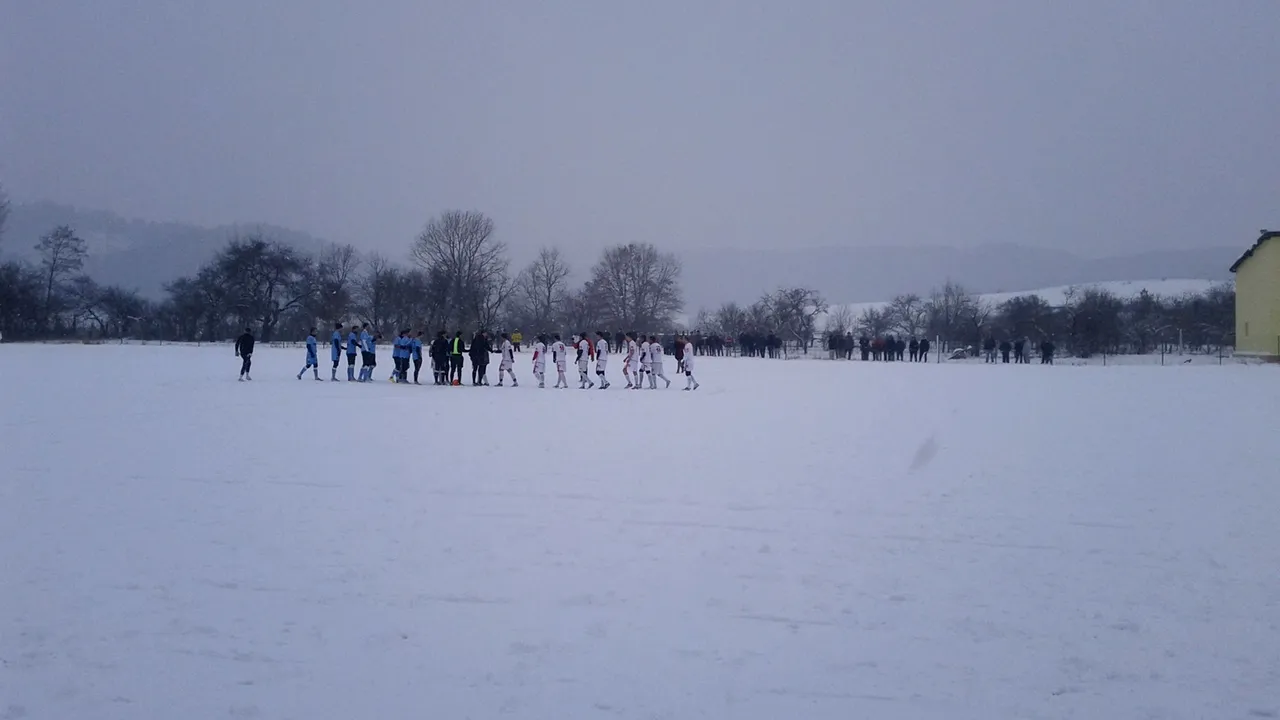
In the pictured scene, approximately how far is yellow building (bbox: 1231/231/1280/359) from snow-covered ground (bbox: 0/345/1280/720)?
43657 millimetres

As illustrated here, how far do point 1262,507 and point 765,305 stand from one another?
9240cm

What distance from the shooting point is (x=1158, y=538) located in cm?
801

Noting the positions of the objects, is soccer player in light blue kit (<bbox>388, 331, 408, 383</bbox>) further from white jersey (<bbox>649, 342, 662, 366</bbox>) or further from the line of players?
white jersey (<bbox>649, 342, 662, 366</bbox>)

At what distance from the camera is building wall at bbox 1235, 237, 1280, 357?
49.6 meters

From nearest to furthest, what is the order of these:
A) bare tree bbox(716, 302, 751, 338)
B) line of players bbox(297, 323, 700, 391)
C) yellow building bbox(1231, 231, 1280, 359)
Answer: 1. line of players bbox(297, 323, 700, 391)
2. yellow building bbox(1231, 231, 1280, 359)
3. bare tree bbox(716, 302, 751, 338)

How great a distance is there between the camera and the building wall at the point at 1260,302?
49594 mm

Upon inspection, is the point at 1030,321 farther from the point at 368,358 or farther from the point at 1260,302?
the point at 368,358

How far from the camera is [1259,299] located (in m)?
51.2

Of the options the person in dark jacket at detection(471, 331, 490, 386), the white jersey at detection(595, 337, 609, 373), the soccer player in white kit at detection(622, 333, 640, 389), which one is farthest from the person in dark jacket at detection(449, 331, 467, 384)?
the soccer player in white kit at detection(622, 333, 640, 389)

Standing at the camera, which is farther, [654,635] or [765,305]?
[765,305]

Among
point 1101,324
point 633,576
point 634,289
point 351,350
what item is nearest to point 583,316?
point 634,289

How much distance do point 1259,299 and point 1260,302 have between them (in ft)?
0.81

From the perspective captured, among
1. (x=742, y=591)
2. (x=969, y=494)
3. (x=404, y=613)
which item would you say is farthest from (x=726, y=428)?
(x=404, y=613)

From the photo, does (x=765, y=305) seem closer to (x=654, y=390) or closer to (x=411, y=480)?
(x=654, y=390)
